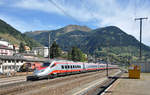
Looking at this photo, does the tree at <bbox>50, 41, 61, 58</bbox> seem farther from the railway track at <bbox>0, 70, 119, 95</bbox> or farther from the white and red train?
the railway track at <bbox>0, 70, 119, 95</bbox>

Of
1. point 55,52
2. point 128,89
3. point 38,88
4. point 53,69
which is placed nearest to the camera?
point 128,89

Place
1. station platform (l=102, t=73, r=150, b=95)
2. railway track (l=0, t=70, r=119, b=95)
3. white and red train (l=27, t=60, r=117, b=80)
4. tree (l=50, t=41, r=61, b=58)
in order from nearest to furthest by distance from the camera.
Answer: station platform (l=102, t=73, r=150, b=95), railway track (l=0, t=70, r=119, b=95), white and red train (l=27, t=60, r=117, b=80), tree (l=50, t=41, r=61, b=58)

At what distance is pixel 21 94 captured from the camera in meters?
15.4

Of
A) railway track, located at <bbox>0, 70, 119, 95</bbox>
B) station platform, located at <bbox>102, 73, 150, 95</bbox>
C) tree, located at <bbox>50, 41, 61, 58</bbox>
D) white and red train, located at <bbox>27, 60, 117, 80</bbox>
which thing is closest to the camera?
station platform, located at <bbox>102, 73, 150, 95</bbox>

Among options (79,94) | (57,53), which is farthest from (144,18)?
(57,53)

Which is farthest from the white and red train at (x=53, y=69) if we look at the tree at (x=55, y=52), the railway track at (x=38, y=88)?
the tree at (x=55, y=52)

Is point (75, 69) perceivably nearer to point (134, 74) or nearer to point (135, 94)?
point (134, 74)

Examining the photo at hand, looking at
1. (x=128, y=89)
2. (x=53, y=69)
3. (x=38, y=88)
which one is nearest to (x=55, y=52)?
(x=53, y=69)

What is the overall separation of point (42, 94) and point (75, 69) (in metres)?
26.9

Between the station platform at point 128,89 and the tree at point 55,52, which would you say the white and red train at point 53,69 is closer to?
the station platform at point 128,89

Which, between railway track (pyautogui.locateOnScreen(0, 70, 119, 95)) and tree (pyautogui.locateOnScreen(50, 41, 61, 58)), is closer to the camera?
railway track (pyautogui.locateOnScreen(0, 70, 119, 95))

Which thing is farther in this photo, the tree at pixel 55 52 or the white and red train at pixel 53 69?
the tree at pixel 55 52

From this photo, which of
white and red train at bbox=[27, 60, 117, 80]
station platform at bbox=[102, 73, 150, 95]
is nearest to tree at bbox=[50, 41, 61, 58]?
white and red train at bbox=[27, 60, 117, 80]

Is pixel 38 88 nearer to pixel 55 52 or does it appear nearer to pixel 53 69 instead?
pixel 53 69
